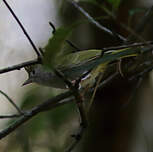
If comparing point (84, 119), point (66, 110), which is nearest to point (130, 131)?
point (66, 110)

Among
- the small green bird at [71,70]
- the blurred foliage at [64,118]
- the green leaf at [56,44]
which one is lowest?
the blurred foliage at [64,118]

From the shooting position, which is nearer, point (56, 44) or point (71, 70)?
point (56, 44)

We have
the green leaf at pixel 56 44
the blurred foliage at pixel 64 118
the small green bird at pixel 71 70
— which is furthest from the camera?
the blurred foliage at pixel 64 118

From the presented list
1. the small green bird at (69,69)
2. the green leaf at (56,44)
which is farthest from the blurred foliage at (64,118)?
the green leaf at (56,44)

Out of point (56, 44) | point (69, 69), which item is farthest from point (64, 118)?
point (56, 44)

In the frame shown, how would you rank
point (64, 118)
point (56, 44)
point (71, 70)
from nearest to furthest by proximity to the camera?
point (56, 44), point (71, 70), point (64, 118)

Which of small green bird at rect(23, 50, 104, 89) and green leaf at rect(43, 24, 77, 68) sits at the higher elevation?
green leaf at rect(43, 24, 77, 68)

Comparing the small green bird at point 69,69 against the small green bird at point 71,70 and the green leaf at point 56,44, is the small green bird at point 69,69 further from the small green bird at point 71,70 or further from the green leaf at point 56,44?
the green leaf at point 56,44

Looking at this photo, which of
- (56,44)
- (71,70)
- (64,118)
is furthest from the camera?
(64,118)

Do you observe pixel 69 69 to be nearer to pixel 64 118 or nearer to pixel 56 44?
pixel 56 44

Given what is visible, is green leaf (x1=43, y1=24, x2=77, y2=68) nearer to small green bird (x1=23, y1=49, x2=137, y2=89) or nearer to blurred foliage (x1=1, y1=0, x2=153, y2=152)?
small green bird (x1=23, y1=49, x2=137, y2=89)

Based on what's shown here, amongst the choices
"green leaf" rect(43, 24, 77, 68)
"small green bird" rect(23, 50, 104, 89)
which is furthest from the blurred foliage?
"green leaf" rect(43, 24, 77, 68)

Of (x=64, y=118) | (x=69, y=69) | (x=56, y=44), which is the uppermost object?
(x=56, y=44)
